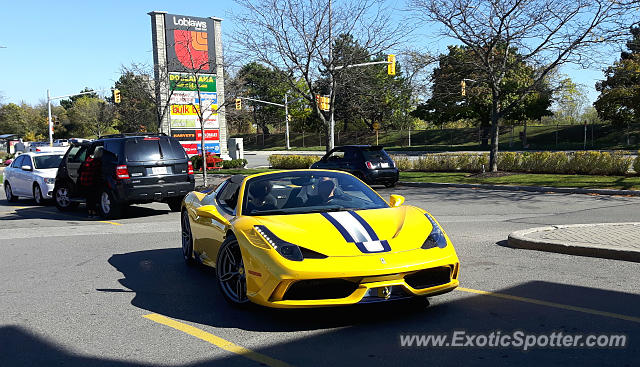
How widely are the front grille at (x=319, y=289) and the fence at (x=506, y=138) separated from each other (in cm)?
4736

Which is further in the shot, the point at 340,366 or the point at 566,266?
the point at 566,266

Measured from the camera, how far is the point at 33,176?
1825 cm

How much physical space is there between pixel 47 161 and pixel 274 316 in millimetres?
15731

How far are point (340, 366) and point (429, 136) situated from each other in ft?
216

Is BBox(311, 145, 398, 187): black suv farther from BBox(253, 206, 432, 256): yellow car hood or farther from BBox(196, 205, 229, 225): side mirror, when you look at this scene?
BBox(253, 206, 432, 256): yellow car hood

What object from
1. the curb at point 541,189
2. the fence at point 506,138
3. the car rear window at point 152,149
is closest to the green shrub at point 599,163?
the curb at point 541,189

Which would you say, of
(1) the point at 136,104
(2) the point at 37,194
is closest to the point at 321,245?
(2) the point at 37,194

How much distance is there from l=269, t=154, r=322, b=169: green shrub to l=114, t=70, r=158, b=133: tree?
747 centimetres

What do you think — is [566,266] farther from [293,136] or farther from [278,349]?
[293,136]

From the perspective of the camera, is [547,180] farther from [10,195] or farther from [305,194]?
[10,195]

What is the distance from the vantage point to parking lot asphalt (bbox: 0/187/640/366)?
433cm

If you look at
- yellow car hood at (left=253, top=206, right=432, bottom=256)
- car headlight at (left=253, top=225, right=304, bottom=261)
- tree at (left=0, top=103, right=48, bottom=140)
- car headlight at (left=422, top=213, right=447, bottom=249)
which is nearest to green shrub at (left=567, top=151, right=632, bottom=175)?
yellow car hood at (left=253, top=206, right=432, bottom=256)

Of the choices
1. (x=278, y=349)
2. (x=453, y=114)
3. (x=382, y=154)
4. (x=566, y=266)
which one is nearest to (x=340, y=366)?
(x=278, y=349)

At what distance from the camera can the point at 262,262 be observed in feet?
16.6
